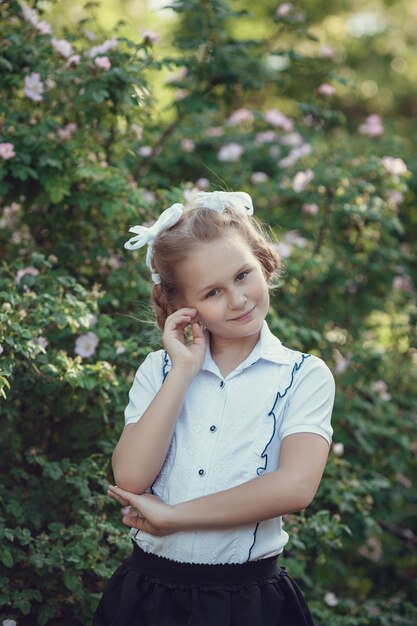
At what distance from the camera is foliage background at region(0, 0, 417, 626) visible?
2666 millimetres

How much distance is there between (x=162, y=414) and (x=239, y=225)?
20.1 inches

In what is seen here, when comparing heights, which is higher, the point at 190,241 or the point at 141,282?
the point at 190,241

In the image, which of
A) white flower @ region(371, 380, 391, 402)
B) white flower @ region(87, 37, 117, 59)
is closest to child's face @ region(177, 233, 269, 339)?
white flower @ region(87, 37, 117, 59)

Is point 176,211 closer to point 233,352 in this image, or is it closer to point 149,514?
point 233,352

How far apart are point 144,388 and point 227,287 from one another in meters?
0.34

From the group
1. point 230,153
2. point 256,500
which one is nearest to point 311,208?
point 230,153

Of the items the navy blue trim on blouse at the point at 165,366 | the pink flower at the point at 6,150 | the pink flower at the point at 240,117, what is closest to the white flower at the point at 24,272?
the pink flower at the point at 6,150

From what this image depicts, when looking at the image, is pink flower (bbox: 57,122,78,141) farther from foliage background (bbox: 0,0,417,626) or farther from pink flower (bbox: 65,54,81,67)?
pink flower (bbox: 65,54,81,67)

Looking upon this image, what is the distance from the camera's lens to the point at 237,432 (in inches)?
78.2

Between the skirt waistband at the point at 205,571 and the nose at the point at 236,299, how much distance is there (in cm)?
58

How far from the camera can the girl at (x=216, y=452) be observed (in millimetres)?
1906

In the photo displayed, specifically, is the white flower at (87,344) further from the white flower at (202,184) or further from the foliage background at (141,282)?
the white flower at (202,184)

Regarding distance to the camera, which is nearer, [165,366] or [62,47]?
[165,366]

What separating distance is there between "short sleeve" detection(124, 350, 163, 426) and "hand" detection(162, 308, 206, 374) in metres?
0.10
